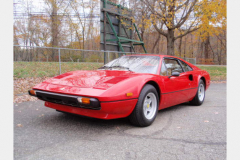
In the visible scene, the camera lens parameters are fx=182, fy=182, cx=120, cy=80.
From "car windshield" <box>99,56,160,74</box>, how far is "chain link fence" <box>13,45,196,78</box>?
179 inches

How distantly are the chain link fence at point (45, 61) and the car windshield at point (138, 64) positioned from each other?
15.0ft

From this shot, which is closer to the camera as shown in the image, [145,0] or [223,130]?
[223,130]

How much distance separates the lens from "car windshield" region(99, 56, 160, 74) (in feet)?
11.4

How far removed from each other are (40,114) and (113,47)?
8362 millimetres

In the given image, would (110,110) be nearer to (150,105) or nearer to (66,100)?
(66,100)

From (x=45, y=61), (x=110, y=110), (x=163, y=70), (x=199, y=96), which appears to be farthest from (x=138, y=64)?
(x=45, y=61)

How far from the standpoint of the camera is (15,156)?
6.36ft

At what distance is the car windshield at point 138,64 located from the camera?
3484 mm

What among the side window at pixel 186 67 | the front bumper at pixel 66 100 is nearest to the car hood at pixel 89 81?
the front bumper at pixel 66 100

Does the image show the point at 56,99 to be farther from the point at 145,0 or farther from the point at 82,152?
the point at 145,0

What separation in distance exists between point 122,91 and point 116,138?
643 mm

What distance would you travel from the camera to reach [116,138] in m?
A: 2.46

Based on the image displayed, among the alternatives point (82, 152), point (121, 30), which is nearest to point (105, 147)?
point (82, 152)

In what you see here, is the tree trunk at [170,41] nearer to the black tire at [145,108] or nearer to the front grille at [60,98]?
the black tire at [145,108]
